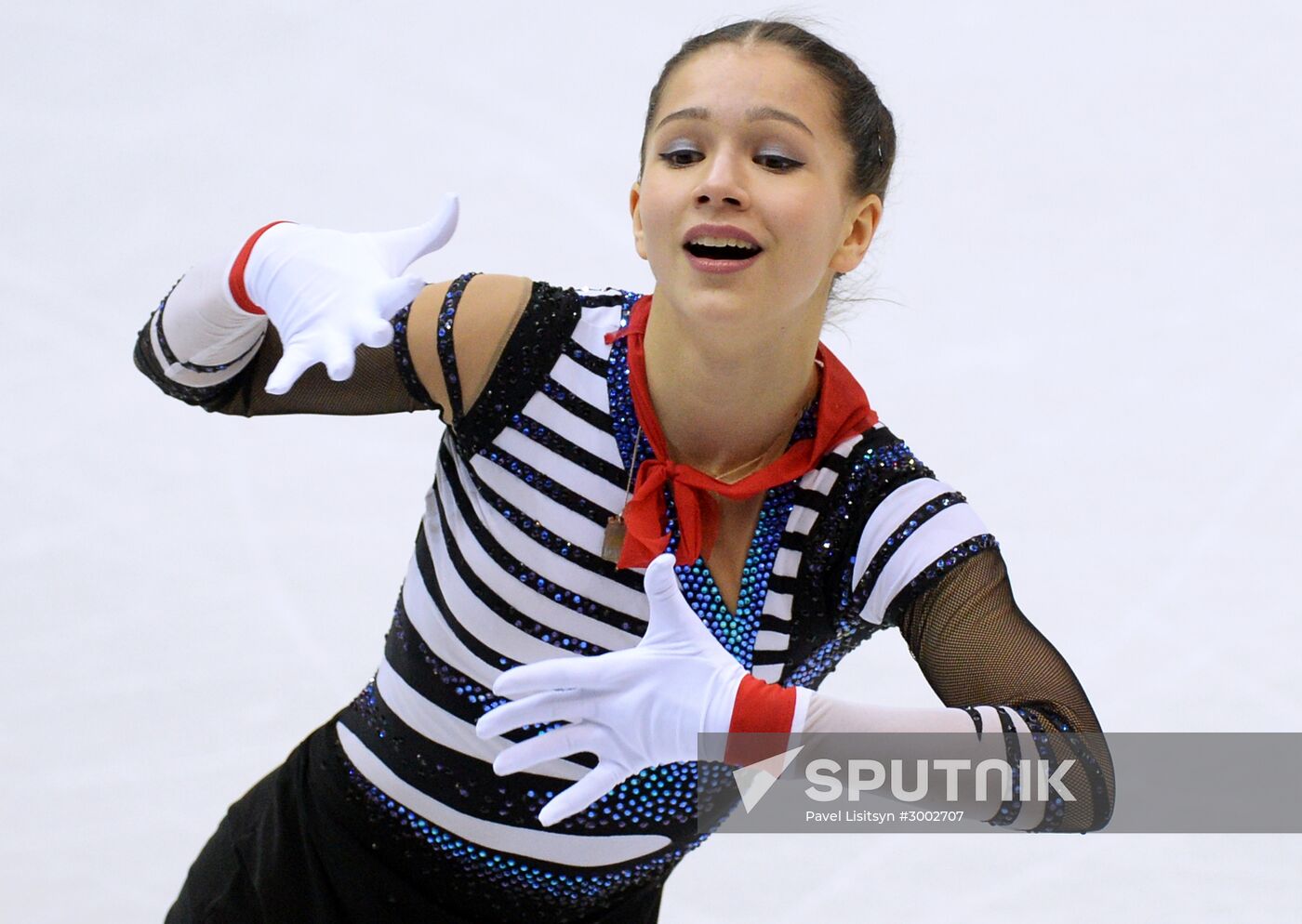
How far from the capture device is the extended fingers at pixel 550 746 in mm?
1531

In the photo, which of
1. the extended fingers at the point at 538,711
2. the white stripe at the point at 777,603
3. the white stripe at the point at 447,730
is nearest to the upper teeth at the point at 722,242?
the white stripe at the point at 777,603

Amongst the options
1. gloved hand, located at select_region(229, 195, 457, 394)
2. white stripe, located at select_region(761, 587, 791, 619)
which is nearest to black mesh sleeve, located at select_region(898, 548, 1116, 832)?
white stripe, located at select_region(761, 587, 791, 619)

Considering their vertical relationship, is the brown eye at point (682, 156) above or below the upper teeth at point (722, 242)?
above

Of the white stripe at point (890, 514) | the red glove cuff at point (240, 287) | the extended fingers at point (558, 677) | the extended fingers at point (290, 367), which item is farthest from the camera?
the red glove cuff at point (240, 287)

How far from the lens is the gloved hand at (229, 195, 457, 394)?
1.64 m

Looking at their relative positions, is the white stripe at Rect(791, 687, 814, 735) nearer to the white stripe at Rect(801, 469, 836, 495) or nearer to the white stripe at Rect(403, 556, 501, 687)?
the white stripe at Rect(801, 469, 836, 495)

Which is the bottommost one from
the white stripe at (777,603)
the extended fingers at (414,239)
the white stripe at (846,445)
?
the white stripe at (777,603)

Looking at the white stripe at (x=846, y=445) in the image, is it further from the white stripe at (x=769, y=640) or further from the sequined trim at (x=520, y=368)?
the sequined trim at (x=520, y=368)

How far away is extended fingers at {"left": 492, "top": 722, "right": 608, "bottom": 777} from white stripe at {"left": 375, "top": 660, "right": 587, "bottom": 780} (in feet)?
0.78

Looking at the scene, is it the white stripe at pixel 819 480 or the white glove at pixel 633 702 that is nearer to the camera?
the white glove at pixel 633 702

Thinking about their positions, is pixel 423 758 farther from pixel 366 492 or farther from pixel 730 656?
pixel 366 492

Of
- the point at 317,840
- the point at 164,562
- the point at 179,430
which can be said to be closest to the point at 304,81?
the point at 179,430

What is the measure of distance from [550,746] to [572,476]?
33 cm

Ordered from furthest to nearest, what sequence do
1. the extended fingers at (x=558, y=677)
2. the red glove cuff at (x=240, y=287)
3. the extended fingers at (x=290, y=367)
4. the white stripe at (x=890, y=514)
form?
the red glove cuff at (x=240, y=287) < the white stripe at (x=890, y=514) < the extended fingers at (x=290, y=367) < the extended fingers at (x=558, y=677)
